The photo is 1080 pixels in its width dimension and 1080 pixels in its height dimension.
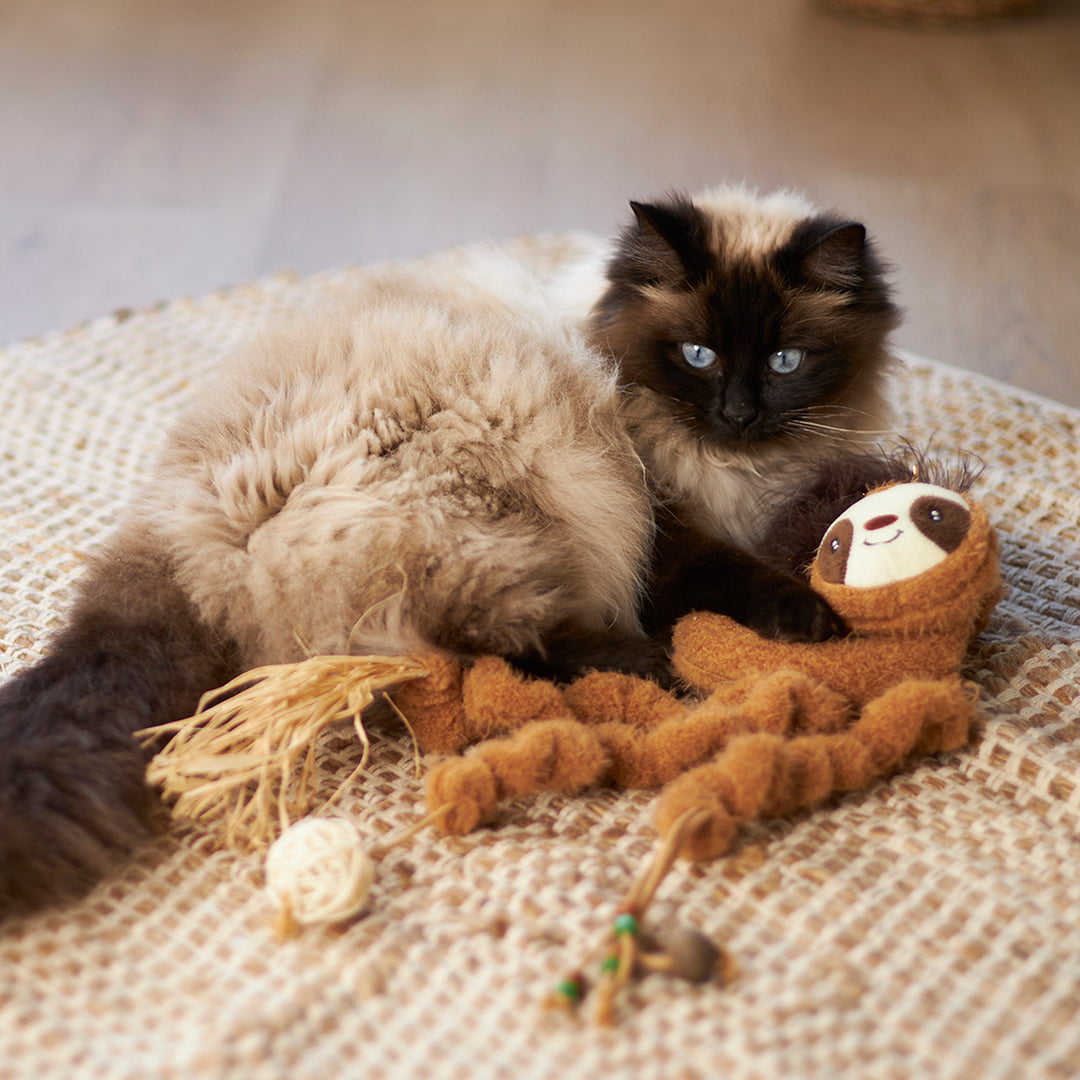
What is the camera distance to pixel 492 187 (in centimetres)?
393

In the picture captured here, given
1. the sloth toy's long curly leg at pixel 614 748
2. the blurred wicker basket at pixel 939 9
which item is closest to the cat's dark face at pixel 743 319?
the sloth toy's long curly leg at pixel 614 748

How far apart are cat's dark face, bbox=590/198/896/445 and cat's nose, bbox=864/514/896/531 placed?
295 millimetres

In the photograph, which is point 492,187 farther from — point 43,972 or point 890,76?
point 43,972

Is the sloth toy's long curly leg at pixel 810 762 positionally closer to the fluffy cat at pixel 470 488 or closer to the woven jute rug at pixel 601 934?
the woven jute rug at pixel 601 934

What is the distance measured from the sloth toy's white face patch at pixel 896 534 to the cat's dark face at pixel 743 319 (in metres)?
0.28

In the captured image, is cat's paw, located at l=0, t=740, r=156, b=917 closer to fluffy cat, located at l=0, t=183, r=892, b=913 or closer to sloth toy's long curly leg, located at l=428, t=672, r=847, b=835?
fluffy cat, located at l=0, t=183, r=892, b=913

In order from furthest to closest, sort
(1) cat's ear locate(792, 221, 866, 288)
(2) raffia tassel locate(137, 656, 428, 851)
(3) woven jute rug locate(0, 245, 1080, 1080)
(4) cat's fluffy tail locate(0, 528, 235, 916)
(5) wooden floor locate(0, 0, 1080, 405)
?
(5) wooden floor locate(0, 0, 1080, 405)
(1) cat's ear locate(792, 221, 866, 288)
(2) raffia tassel locate(137, 656, 428, 851)
(4) cat's fluffy tail locate(0, 528, 235, 916)
(3) woven jute rug locate(0, 245, 1080, 1080)

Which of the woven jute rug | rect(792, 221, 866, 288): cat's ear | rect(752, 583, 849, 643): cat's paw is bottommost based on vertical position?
the woven jute rug

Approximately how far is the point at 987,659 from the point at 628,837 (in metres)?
0.66

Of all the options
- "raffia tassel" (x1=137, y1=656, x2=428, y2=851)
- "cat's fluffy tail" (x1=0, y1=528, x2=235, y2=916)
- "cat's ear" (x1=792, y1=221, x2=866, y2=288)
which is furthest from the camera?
"cat's ear" (x1=792, y1=221, x2=866, y2=288)

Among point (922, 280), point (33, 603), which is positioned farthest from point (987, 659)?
point (922, 280)

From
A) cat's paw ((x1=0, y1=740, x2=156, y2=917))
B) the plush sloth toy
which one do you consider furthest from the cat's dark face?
cat's paw ((x1=0, y1=740, x2=156, y2=917))

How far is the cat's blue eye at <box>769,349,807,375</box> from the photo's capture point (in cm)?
162

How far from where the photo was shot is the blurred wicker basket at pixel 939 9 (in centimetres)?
483
